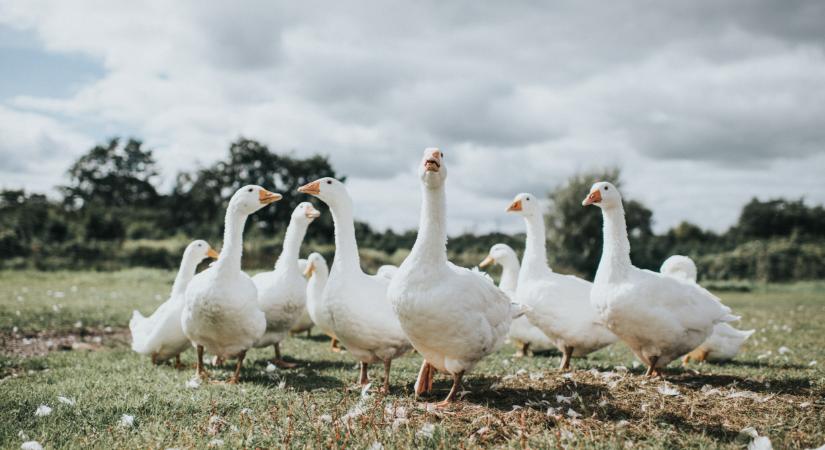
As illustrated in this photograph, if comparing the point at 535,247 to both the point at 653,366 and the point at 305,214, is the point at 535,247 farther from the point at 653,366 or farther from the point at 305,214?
the point at 305,214

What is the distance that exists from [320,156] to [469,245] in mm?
21400

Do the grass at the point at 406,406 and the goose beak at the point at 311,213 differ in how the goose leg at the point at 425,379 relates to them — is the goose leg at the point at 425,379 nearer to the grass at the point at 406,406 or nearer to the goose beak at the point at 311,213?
the grass at the point at 406,406

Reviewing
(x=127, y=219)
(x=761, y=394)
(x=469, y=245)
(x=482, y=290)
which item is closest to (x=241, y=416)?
(x=482, y=290)

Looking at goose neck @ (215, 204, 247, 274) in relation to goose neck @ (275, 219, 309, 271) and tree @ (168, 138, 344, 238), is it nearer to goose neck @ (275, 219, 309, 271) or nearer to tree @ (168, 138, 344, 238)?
goose neck @ (275, 219, 309, 271)

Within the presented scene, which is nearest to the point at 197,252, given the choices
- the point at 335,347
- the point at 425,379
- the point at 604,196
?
the point at 335,347

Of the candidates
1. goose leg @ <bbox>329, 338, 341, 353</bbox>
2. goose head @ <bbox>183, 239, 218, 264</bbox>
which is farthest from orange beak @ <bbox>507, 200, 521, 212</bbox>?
goose head @ <bbox>183, 239, 218, 264</bbox>

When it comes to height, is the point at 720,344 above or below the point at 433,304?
below

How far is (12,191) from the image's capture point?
107ft

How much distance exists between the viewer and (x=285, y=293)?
8.19 meters

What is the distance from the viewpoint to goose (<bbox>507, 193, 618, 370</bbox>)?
727cm

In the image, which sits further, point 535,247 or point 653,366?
point 535,247

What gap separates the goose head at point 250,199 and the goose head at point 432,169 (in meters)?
2.45

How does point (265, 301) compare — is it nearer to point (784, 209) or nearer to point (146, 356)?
point (146, 356)

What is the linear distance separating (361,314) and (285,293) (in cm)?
252
